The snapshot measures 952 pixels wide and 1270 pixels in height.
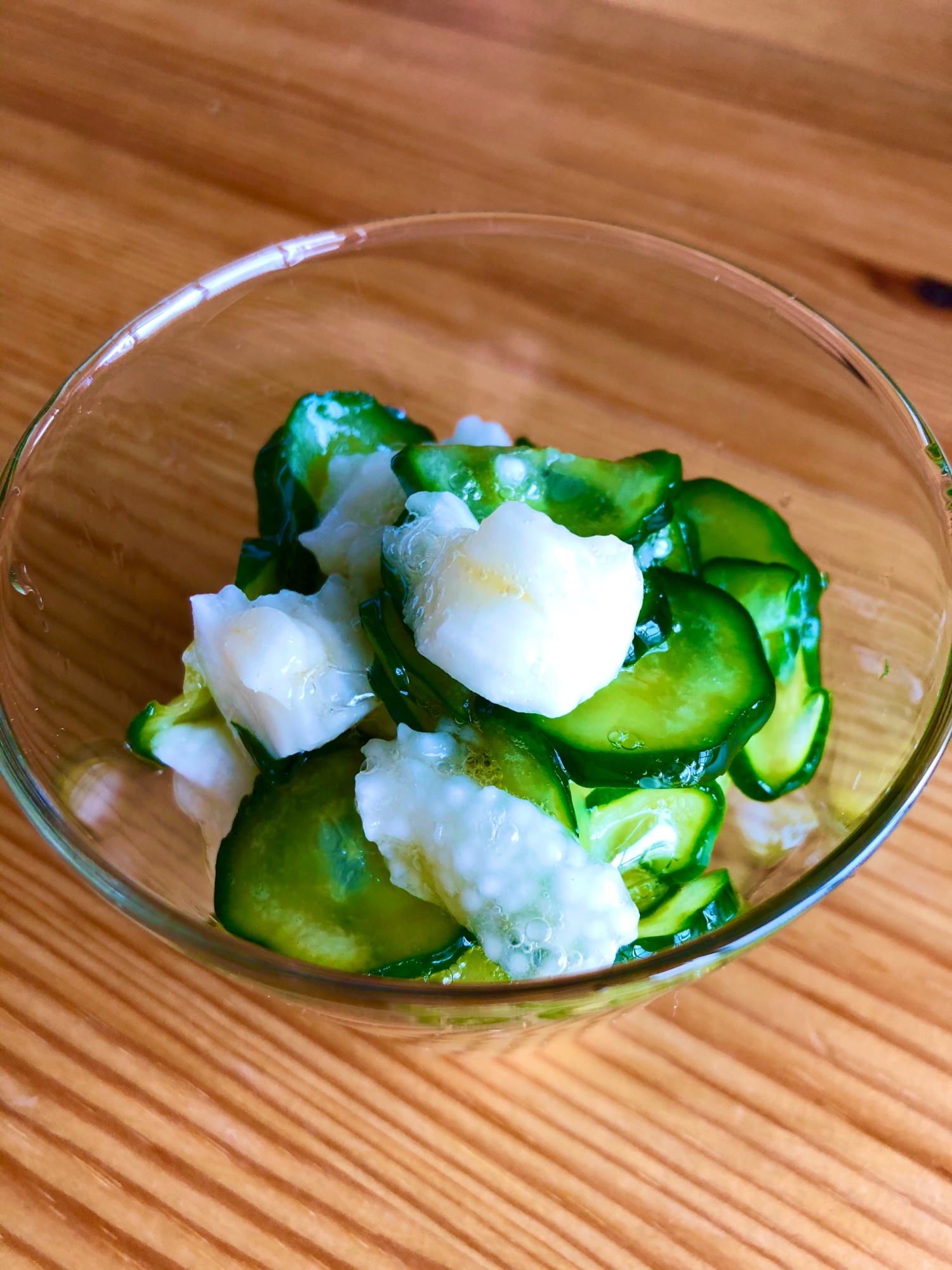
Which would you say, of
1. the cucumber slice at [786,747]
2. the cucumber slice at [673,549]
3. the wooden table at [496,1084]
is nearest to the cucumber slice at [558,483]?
the cucumber slice at [673,549]

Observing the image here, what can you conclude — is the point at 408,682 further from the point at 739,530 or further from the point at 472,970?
the point at 739,530

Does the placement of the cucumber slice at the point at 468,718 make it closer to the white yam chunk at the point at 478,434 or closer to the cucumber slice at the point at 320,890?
the cucumber slice at the point at 320,890

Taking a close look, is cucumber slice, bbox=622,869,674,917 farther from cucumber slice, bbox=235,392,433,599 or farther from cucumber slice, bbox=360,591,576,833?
cucumber slice, bbox=235,392,433,599

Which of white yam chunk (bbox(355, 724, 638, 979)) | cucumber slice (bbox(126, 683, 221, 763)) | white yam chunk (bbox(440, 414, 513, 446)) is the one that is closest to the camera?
white yam chunk (bbox(355, 724, 638, 979))

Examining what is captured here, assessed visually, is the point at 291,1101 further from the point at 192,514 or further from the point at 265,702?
the point at 192,514

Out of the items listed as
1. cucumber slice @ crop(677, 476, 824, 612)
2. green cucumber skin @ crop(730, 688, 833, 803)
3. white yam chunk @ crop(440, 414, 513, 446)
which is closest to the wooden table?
green cucumber skin @ crop(730, 688, 833, 803)

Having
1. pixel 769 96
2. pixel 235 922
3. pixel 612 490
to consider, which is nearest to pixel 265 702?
pixel 235 922
